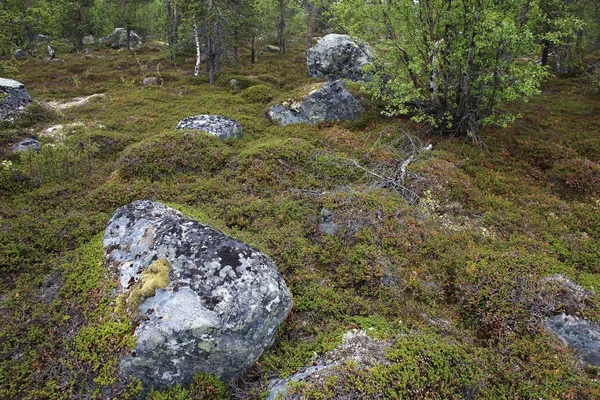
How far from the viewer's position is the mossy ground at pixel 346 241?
17.4 feet

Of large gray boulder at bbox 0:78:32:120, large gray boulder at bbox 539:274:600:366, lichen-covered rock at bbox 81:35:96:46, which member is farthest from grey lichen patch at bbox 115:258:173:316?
lichen-covered rock at bbox 81:35:96:46

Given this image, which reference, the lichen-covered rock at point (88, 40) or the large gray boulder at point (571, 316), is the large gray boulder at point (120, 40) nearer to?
the lichen-covered rock at point (88, 40)

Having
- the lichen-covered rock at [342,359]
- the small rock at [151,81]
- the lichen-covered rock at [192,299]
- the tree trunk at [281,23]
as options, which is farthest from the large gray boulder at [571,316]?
the tree trunk at [281,23]

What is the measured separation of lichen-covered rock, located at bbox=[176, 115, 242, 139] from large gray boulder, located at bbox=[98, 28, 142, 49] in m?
34.3

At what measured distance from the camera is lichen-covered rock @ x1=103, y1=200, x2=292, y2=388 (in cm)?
514

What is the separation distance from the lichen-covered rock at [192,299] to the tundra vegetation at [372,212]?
186 mm

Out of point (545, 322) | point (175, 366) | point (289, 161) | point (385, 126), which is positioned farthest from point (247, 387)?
point (385, 126)

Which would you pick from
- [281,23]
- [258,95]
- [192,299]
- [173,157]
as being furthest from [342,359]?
[281,23]

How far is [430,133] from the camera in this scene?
14617 mm

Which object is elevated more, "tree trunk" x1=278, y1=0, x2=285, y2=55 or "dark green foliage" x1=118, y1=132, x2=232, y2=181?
"tree trunk" x1=278, y1=0, x2=285, y2=55

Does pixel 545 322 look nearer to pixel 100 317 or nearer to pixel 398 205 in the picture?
pixel 398 205

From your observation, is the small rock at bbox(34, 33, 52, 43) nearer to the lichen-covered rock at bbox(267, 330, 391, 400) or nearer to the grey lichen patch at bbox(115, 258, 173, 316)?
the grey lichen patch at bbox(115, 258, 173, 316)

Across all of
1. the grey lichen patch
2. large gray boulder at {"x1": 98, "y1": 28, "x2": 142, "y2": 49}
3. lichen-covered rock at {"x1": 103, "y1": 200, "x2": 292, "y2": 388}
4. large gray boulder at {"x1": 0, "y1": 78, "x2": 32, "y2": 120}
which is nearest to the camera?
lichen-covered rock at {"x1": 103, "y1": 200, "x2": 292, "y2": 388}

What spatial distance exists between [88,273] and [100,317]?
4.04 ft
